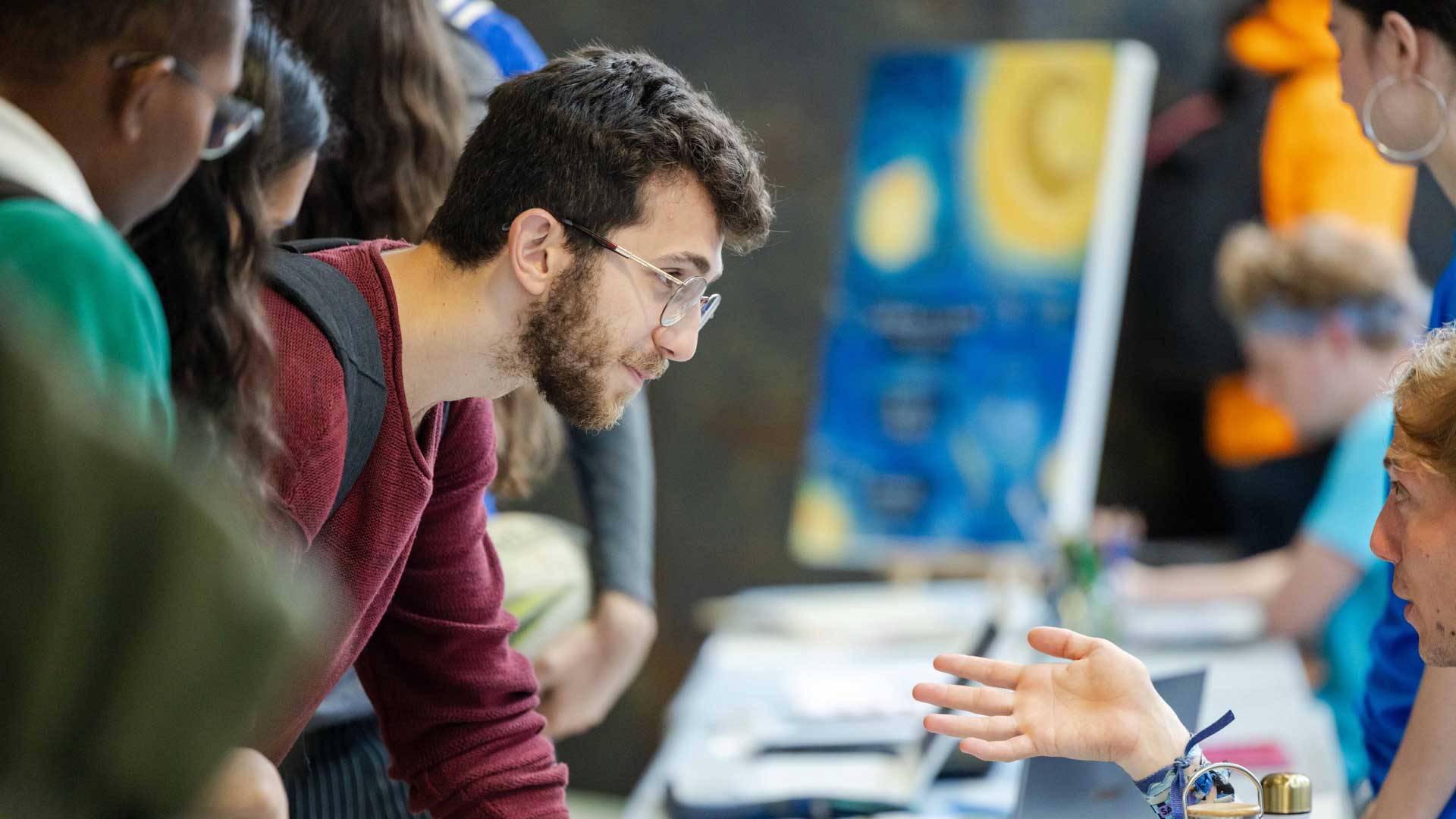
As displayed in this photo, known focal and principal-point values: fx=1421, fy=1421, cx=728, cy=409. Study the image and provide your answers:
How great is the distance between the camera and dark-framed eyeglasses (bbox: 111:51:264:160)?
3.28 feet

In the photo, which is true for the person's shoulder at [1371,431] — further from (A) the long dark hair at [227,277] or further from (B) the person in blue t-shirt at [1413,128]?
(A) the long dark hair at [227,277]

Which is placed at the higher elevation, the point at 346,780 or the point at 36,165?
the point at 36,165

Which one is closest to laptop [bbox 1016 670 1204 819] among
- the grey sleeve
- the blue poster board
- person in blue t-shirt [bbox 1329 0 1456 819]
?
person in blue t-shirt [bbox 1329 0 1456 819]

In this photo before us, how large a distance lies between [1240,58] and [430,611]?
11.2 feet

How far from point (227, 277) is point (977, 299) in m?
2.83

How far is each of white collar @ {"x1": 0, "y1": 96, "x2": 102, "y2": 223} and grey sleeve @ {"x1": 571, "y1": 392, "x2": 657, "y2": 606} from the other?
54.8 inches

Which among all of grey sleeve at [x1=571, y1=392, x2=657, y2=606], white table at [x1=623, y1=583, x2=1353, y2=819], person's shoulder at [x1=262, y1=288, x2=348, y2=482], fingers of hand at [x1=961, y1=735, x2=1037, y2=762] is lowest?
white table at [x1=623, y1=583, x2=1353, y2=819]

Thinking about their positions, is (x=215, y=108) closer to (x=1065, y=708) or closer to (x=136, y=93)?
(x=136, y=93)

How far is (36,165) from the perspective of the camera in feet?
2.76

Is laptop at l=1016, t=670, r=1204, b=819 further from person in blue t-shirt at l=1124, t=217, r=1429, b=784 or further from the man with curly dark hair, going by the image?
person in blue t-shirt at l=1124, t=217, r=1429, b=784

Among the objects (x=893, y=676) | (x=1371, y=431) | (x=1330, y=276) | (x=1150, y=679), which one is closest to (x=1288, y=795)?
(x=1150, y=679)

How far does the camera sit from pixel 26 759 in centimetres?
52

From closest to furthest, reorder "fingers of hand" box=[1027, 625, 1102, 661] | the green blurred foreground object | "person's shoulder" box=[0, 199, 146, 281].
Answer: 1. the green blurred foreground object
2. "person's shoulder" box=[0, 199, 146, 281]
3. "fingers of hand" box=[1027, 625, 1102, 661]

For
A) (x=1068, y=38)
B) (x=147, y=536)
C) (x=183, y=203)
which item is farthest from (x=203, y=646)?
(x=1068, y=38)
